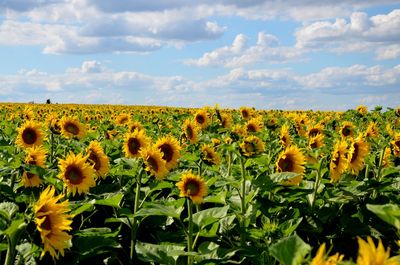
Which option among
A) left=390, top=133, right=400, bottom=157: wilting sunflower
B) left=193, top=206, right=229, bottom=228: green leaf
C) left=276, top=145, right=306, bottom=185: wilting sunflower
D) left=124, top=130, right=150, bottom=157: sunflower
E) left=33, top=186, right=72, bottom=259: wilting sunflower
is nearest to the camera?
left=33, top=186, right=72, bottom=259: wilting sunflower

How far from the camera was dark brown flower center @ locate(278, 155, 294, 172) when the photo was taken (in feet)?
19.0

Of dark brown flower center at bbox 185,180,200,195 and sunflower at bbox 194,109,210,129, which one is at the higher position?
sunflower at bbox 194,109,210,129

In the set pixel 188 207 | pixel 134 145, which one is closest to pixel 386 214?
pixel 188 207

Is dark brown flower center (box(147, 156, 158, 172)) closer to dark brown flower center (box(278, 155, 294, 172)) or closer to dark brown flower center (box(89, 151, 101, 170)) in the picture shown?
dark brown flower center (box(89, 151, 101, 170))

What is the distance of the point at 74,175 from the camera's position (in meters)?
5.16

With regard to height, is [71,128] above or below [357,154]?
above

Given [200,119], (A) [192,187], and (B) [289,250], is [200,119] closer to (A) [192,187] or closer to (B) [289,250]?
(A) [192,187]

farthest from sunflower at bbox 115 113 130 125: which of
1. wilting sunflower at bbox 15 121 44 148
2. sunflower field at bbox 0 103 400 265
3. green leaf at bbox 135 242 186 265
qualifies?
green leaf at bbox 135 242 186 265

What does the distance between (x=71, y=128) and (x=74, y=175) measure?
3306 mm

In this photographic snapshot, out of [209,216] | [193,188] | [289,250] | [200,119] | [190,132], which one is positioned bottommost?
[209,216]

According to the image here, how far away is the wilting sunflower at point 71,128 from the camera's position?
827 centimetres

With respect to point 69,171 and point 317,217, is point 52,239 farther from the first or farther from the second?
point 317,217

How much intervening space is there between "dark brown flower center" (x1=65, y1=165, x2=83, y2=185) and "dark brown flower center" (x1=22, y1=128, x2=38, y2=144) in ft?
8.42

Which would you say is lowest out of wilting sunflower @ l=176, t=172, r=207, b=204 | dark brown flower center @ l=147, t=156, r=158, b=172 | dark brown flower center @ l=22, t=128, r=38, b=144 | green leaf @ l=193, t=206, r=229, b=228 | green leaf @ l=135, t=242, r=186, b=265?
green leaf @ l=135, t=242, r=186, b=265
